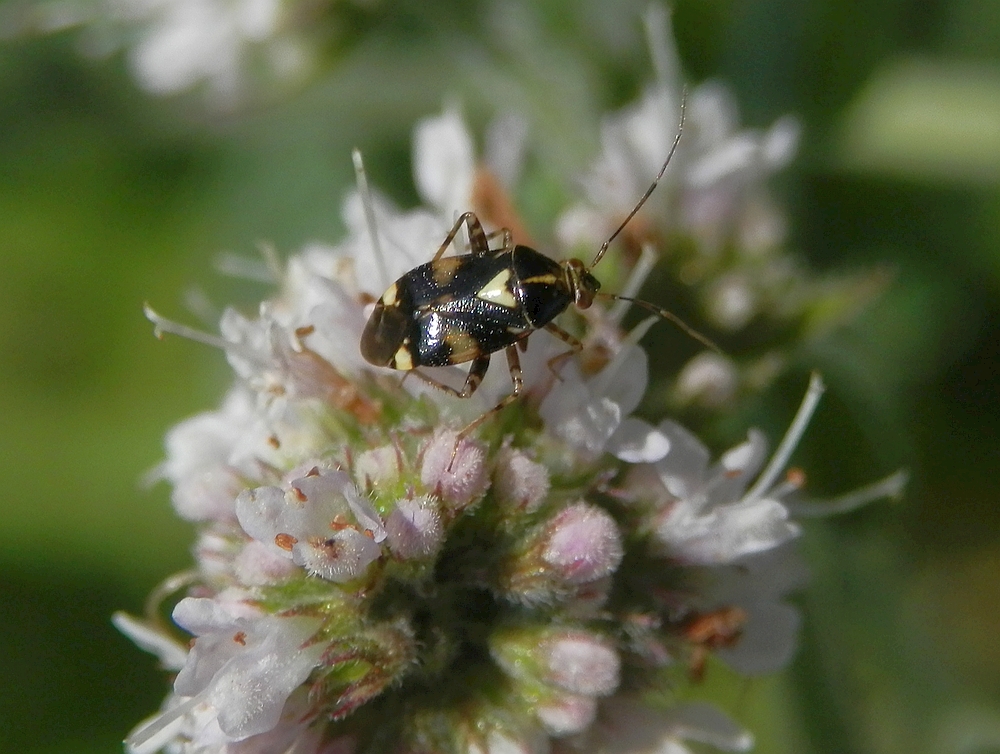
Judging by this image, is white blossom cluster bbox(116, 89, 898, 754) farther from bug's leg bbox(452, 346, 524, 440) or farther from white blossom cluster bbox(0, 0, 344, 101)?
white blossom cluster bbox(0, 0, 344, 101)

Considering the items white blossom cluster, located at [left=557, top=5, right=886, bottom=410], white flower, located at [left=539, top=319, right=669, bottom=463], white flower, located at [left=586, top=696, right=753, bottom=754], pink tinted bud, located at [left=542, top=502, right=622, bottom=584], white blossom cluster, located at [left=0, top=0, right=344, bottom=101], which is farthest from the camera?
white blossom cluster, located at [left=0, top=0, right=344, bottom=101]

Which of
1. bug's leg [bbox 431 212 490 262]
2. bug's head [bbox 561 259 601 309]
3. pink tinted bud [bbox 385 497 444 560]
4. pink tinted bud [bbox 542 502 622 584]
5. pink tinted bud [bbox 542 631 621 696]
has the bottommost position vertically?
pink tinted bud [bbox 542 631 621 696]

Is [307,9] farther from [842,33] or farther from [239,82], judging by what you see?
[842,33]

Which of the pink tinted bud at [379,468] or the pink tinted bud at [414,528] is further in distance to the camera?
the pink tinted bud at [379,468]

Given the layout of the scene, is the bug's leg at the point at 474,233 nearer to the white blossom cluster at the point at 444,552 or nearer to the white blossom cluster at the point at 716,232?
the white blossom cluster at the point at 444,552

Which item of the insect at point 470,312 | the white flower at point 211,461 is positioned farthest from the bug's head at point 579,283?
the white flower at point 211,461

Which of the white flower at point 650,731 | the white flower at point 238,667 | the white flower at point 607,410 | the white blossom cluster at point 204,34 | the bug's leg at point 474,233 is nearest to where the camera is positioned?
the white flower at point 238,667

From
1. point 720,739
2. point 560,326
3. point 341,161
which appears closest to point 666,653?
point 720,739

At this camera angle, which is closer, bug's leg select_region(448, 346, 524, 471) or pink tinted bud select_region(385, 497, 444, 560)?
pink tinted bud select_region(385, 497, 444, 560)

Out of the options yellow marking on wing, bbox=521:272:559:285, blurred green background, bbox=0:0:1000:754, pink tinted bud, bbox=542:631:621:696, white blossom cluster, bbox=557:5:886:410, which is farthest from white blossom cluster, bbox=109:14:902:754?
blurred green background, bbox=0:0:1000:754
